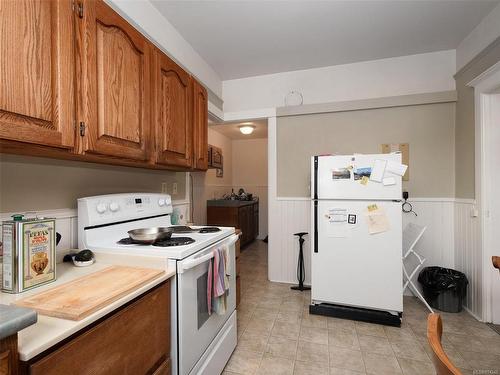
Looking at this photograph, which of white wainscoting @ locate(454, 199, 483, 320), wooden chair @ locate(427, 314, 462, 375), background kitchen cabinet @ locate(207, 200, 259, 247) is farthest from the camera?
background kitchen cabinet @ locate(207, 200, 259, 247)

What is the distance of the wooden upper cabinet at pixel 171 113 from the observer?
1.63 metres

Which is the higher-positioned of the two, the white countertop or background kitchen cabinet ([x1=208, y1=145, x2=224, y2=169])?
background kitchen cabinet ([x1=208, y1=145, x2=224, y2=169])

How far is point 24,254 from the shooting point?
0.93 metres

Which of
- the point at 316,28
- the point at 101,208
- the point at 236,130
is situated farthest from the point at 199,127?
the point at 236,130

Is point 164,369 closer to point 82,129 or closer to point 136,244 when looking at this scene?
point 136,244

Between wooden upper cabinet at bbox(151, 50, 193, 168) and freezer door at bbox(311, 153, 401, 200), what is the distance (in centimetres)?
122

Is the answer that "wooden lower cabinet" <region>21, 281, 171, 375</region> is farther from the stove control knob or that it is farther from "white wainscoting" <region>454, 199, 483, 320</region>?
"white wainscoting" <region>454, 199, 483, 320</region>

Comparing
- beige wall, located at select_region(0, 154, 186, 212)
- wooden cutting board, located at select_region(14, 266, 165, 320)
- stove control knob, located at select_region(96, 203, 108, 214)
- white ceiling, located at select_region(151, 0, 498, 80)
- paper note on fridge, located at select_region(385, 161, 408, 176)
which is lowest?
wooden cutting board, located at select_region(14, 266, 165, 320)

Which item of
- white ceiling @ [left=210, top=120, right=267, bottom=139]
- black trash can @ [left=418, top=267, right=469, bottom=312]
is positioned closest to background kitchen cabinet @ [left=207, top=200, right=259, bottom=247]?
white ceiling @ [left=210, top=120, right=267, bottom=139]

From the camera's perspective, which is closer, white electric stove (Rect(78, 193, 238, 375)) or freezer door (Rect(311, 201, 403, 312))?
white electric stove (Rect(78, 193, 238, 375))

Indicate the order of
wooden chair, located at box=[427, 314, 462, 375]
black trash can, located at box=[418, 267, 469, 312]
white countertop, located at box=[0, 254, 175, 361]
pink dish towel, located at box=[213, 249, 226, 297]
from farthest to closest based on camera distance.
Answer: black trash can, located at box=[418, 267, 469, 312] < pink dish towel, located at box=[213, 249, 226, 297] < white countertop, located at box=[0, 254, 175, 361] < wooden chair, located at box=[427, 314, 462, 375]

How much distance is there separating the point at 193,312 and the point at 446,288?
2470mm

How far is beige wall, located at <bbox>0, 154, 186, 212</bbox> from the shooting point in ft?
3.61

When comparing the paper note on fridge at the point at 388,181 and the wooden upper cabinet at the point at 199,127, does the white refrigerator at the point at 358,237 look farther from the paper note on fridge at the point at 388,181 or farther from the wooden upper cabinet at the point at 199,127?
the wooden upper cabinet at the point at 199,127
